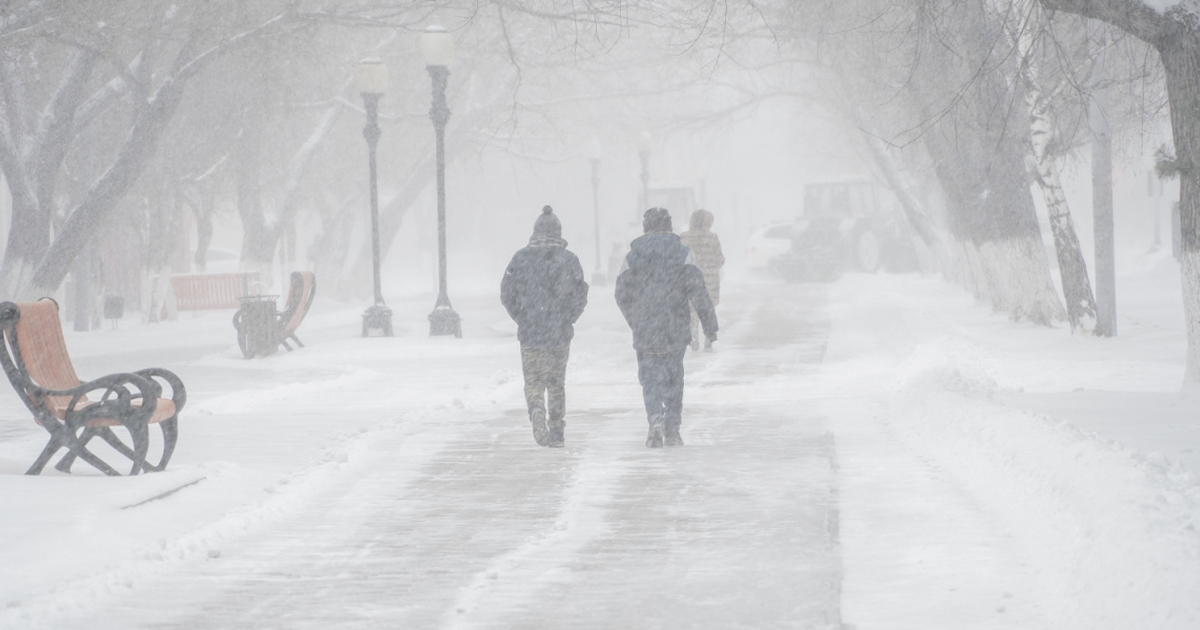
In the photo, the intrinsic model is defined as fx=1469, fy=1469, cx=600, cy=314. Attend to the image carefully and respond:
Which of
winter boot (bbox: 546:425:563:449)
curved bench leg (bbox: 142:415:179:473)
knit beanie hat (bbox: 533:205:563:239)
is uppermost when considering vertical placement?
knit beanie hat (bbox: 533:205:563:239)

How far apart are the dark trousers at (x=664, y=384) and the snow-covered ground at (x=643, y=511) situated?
30 centimetres

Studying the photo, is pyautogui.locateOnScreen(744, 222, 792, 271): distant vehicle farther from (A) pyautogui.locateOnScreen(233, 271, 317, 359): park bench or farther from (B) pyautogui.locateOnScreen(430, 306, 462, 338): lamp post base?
(A) pyautogui.locateOnScreen(233, 271, 317, 359): park bench

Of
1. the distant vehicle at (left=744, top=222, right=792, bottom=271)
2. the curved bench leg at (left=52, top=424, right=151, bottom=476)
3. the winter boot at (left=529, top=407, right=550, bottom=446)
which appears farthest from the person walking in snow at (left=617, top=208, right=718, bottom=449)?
the distant vehicle at (left=744, top=222, right=792, bottom=271)

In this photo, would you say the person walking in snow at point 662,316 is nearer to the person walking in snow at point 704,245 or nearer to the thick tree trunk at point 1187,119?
the thick tree trunk at point 1187,119

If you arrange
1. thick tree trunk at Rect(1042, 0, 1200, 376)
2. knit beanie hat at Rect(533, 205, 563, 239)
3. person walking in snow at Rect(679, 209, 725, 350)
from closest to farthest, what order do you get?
thick tree trunk at Rect(1042, 0, 1200, 376)
knit beanie hat at Rect(533, 205, 563, 239)
person walking in snow at Rect(679, 209, 725, 350)

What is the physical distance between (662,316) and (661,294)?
16 cm

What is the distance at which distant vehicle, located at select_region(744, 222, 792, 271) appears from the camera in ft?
139

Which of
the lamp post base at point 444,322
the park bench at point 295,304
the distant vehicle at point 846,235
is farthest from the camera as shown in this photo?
the distant vehicle at point 846,235

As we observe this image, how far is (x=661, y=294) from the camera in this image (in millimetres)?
10172

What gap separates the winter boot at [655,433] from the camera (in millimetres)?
10055

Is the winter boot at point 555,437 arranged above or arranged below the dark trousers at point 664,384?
below

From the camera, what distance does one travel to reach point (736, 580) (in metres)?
6.09

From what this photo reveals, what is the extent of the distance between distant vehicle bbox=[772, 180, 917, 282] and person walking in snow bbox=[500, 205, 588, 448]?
30.7 m

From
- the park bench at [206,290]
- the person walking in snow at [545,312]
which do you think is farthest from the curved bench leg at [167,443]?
the park bench at [206,290]
